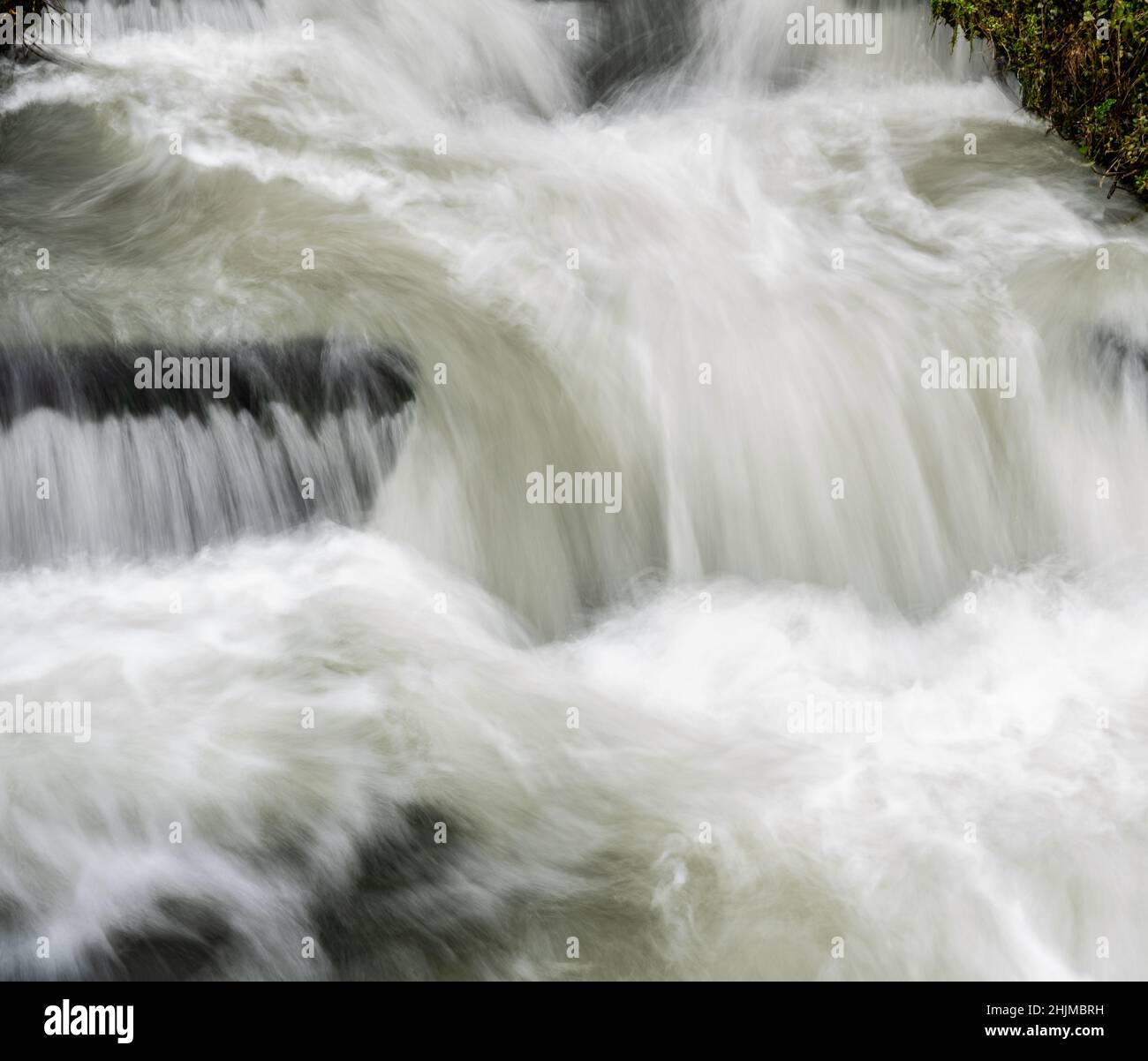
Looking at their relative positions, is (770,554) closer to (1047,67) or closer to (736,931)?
(736,931)

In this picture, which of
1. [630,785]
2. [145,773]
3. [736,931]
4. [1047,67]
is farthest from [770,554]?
[1047,67]

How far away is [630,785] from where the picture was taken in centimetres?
532

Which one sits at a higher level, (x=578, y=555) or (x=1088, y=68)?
(x=1088, y=68)

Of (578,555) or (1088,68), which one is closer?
(578,555)

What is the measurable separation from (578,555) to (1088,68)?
4.75 m

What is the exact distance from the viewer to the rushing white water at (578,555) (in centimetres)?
487

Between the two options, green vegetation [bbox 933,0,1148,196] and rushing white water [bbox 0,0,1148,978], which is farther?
green vegetation [bbox 933,0,1148,196]

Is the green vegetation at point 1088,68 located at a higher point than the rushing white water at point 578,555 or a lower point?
higher

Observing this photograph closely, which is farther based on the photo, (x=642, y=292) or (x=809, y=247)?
(x=809, y=247)

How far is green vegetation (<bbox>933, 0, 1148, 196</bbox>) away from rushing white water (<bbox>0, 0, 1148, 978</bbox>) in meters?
0.24

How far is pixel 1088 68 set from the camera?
7.98 m

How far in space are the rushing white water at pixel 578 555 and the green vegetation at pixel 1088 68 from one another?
9.3 inches

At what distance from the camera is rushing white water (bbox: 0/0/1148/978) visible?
4.87 m

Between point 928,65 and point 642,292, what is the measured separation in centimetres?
349
